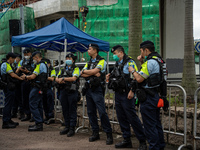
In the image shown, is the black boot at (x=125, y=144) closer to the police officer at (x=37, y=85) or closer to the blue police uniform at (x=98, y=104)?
the blue police uniform at (x=98, y=104)

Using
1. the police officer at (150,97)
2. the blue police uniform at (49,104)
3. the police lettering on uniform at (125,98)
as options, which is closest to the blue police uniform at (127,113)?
the police lettering on uniform at (125,98)

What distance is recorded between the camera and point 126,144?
5418mm

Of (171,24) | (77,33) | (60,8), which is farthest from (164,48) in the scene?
(77,33)

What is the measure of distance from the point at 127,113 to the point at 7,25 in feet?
69.9

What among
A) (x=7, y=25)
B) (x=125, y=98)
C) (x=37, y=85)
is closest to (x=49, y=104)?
(x=37, y=85)

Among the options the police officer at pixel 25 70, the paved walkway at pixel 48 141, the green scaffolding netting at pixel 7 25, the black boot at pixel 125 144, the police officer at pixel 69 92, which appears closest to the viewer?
the black boot at pixel 125 144

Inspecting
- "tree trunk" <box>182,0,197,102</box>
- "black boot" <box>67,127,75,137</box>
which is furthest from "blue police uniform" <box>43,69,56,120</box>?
"tree trunk" <box>182,0,197,102</box>

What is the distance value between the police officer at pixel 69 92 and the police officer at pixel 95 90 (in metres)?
0.66

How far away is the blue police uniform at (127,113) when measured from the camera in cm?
510

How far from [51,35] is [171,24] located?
12.6 meters

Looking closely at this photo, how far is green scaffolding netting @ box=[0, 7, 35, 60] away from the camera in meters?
23.2

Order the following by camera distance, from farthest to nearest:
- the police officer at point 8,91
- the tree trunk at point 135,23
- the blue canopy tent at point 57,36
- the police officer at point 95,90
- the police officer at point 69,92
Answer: the tree trunk at point 135,23, the blue canopy tent at point 57,36, the police officer at point 8,91, the police officer at point 69,92, the police officer at point 95,90

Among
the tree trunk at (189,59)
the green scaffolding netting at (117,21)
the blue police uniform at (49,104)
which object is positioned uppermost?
the green scaffolding netting at (117,21)

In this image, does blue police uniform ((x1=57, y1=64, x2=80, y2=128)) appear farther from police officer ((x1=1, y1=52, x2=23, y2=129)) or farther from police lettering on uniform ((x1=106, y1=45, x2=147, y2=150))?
police officer ((x1=1, y1=52, x2=23, y2=129))
